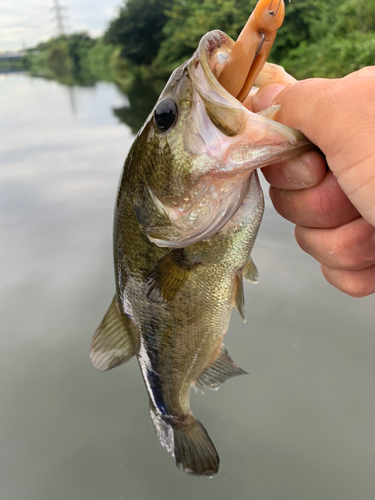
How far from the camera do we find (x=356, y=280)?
134cm

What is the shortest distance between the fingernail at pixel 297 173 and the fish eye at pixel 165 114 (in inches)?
14.2

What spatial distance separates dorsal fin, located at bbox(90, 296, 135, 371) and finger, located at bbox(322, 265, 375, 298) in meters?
0.88

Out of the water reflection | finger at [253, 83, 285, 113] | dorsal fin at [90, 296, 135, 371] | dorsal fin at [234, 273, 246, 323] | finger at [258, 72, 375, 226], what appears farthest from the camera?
the water reflection

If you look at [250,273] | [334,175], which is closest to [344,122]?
[334,175]

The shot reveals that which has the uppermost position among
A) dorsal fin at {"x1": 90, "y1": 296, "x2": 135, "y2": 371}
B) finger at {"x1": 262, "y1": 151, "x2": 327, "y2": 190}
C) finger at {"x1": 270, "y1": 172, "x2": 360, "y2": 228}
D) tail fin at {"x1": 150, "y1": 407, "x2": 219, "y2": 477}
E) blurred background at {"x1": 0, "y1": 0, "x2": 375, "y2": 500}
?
finger at {"x1": 262, "y1": 151, "x2": 327, "y2": 190}

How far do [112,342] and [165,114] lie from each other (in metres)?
0.98

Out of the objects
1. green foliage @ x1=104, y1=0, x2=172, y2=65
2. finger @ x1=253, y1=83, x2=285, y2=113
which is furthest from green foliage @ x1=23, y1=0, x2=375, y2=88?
finger @ x1=253, y1=83, x2=285, y2=113

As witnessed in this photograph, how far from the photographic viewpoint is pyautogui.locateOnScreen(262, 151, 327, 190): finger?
3.33ft

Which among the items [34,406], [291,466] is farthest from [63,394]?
[291,466]

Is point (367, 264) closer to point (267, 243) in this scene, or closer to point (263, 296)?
point (263, 296)

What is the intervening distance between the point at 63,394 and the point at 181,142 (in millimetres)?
2239

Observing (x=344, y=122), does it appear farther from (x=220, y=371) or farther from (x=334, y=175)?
(x=220, y=371)

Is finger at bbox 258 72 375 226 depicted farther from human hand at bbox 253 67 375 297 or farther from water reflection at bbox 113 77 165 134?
water reflection at bbox 113 77 165 134

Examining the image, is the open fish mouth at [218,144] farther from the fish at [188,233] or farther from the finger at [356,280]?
the finger at [356,280]
